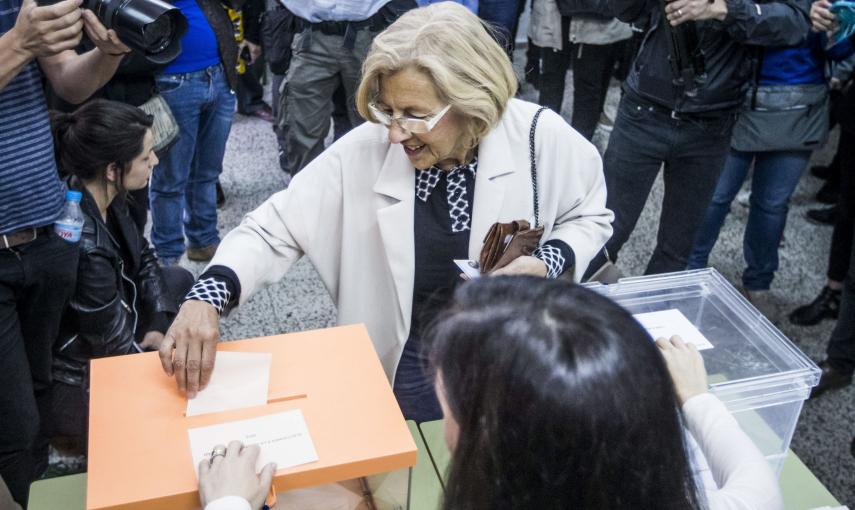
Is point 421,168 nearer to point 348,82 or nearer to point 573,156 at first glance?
point 573,156

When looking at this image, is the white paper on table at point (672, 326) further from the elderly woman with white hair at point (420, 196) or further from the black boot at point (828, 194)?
the black boot at point (828, 194)

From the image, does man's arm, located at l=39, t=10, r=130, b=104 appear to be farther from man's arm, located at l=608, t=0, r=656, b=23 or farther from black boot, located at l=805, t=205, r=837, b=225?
black boot, located at l=805, t=205, r=837, b=225

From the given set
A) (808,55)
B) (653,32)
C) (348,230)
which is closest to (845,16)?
(808,55)

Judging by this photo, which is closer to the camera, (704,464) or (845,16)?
(704,464)

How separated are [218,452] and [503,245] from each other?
770 millimetres

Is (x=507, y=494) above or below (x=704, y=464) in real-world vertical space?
above

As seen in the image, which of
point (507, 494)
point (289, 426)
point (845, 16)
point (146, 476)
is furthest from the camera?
point (845, 16)

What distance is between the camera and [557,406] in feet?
2.80

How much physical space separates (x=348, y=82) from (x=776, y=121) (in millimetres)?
1704

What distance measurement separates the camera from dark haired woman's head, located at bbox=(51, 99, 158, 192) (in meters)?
2.43

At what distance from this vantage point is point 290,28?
347 cm

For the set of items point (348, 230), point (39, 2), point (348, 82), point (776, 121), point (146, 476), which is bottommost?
point (348, 82)

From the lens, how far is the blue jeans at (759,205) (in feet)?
10.1

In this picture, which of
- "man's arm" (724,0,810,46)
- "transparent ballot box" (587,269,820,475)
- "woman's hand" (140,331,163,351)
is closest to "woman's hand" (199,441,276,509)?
"transparent ballot box" (587,269,820,475)
